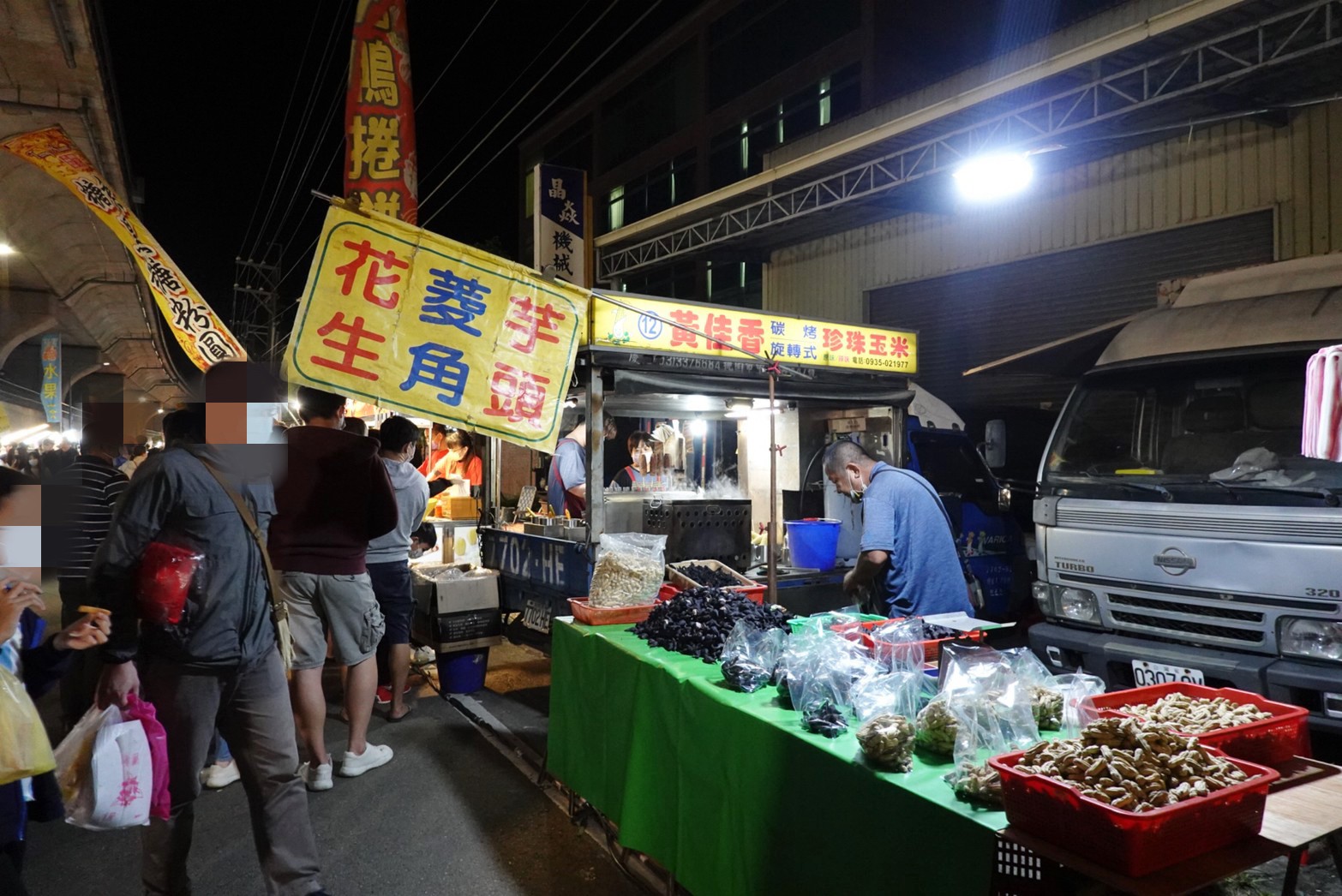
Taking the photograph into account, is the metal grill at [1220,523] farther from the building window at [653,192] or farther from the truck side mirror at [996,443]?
the building window at [653,192]

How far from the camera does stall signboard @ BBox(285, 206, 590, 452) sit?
11.1 feet

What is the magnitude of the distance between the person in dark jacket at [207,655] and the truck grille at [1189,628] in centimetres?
475

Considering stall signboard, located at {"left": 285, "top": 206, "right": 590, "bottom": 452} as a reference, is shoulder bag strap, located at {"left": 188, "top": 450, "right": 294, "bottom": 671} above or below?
below

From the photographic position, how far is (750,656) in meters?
3.05

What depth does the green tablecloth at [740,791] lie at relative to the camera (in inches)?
77.5

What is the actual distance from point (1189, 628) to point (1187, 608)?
12 cm

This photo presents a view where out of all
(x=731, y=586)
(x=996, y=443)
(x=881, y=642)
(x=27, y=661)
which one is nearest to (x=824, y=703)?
(x=881, y=642)

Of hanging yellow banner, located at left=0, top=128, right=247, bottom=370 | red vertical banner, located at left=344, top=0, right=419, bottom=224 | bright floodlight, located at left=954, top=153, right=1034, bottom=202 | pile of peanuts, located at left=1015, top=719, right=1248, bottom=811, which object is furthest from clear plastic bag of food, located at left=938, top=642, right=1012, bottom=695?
red vertical banner, located at left=344, top=0, right=419, bottom=224

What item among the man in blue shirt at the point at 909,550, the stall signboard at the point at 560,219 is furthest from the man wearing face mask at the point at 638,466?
the man in blue shirt at the point at 909,550

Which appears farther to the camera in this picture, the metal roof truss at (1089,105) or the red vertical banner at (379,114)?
the red vertical banner at (379,114)

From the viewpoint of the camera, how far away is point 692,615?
11.8 feet

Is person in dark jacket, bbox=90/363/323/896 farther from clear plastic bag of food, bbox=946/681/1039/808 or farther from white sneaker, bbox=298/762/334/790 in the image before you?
clear plastic bag of food, bbox=946/681/1039/808

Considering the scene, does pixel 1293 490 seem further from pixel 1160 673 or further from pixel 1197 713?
pixel 1197 713

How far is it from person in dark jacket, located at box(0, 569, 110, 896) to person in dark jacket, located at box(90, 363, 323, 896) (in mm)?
155
